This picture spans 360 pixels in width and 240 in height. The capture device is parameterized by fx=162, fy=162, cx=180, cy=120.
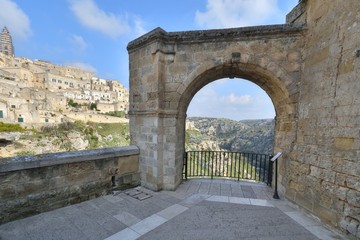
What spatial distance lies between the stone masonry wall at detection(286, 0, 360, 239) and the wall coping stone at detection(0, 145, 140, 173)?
4326 mm

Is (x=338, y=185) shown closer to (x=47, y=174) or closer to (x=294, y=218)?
(x=294, y=218)

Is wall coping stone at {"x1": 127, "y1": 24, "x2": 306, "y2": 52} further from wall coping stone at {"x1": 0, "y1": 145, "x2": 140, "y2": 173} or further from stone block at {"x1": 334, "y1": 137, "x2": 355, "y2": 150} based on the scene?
wall coping stone at {"x1": 0, "y1": 145, "x2": 140, "y2": 173}

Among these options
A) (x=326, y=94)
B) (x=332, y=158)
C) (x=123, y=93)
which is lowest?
(x=332, y=158)

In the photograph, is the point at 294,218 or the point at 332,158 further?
the point at 294,218

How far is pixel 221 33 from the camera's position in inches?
159

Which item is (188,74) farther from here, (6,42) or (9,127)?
(6,42)

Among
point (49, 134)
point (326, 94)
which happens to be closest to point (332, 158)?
point (326, 94)

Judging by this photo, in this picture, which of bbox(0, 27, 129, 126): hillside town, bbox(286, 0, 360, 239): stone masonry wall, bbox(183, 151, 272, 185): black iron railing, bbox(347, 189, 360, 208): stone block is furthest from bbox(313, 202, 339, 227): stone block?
bbox(0, 27, 129, 126): hillside town

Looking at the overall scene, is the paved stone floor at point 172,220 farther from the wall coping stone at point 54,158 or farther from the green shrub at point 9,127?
the green shrub at point 9,127

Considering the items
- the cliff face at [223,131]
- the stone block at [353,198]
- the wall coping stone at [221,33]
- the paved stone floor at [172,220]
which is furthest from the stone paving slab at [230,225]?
the cliff face at [223,131]

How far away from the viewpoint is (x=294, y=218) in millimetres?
3160

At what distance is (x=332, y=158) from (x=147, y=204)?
3750 mm

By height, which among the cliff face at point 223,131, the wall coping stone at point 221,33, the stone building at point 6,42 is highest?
the stone building at point 6,42

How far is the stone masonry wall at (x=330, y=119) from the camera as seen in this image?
262 cm
